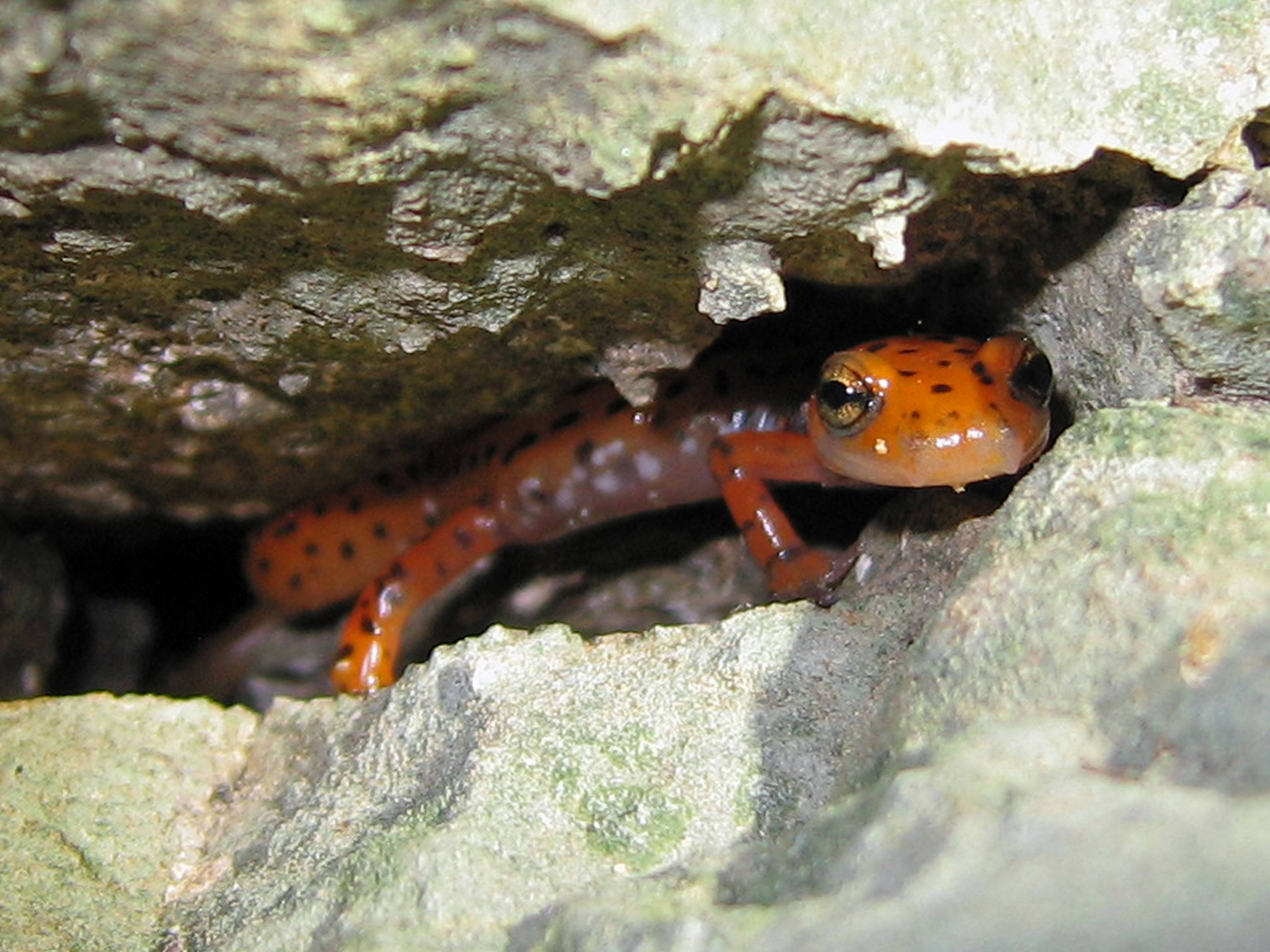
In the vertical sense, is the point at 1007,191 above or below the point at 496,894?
above

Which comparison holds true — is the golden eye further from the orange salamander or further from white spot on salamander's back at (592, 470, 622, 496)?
white spot on salamander's back at (592, 470, 622, 496)

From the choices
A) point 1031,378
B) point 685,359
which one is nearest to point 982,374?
point 1031,378

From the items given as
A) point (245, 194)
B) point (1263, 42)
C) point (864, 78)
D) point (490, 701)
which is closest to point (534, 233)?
point (245, 194)

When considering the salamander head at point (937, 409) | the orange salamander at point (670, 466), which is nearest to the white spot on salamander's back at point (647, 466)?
the orange salamander at point (670, 466)

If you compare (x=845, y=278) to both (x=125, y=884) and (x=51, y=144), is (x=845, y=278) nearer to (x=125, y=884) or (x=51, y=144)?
(x=51, y=144)

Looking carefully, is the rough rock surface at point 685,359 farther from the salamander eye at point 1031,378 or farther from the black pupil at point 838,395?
the black pupil at point 838,395

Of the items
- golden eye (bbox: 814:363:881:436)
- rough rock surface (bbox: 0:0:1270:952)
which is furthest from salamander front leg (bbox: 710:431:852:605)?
rough rock surface (bbox: 0:0:1270:952)
